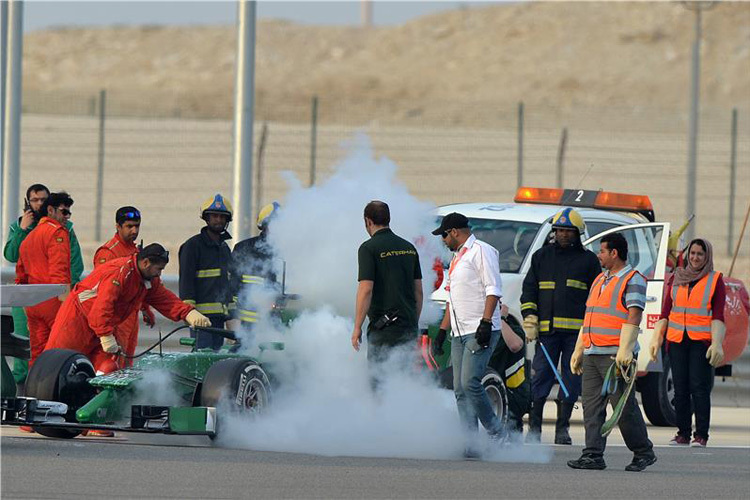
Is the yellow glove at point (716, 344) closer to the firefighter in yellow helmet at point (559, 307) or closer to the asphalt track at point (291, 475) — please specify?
the firefighter in yellow helmet at point (559, 307)

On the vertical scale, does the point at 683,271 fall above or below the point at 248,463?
above

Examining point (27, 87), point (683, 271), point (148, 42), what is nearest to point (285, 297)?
point (683, 271)

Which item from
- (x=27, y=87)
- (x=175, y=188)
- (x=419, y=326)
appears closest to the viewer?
(x=419, y=326)

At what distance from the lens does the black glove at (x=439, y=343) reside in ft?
41.5

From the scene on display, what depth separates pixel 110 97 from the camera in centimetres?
6756

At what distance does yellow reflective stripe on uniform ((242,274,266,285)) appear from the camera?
43.0ft

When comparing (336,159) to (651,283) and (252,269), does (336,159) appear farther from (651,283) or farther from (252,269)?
(252,269)

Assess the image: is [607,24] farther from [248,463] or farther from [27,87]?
[248,463]

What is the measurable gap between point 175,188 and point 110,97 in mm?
32001

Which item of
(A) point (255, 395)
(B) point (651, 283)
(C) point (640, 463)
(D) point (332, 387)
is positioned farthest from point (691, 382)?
(A) point (255, 395)

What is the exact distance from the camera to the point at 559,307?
13.7 metres

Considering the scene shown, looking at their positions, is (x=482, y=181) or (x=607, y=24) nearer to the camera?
(x=482, y=181)

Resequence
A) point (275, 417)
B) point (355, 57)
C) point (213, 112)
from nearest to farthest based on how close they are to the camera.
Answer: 1. point (275, 417)
2. point (213, 112)
3. point (355, 57)

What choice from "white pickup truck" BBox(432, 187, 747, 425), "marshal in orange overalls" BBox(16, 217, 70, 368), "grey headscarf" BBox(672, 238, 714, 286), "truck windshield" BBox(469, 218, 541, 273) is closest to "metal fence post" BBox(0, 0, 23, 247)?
"marshal in orange overalls" BBox(16, 217, 70, 368)
